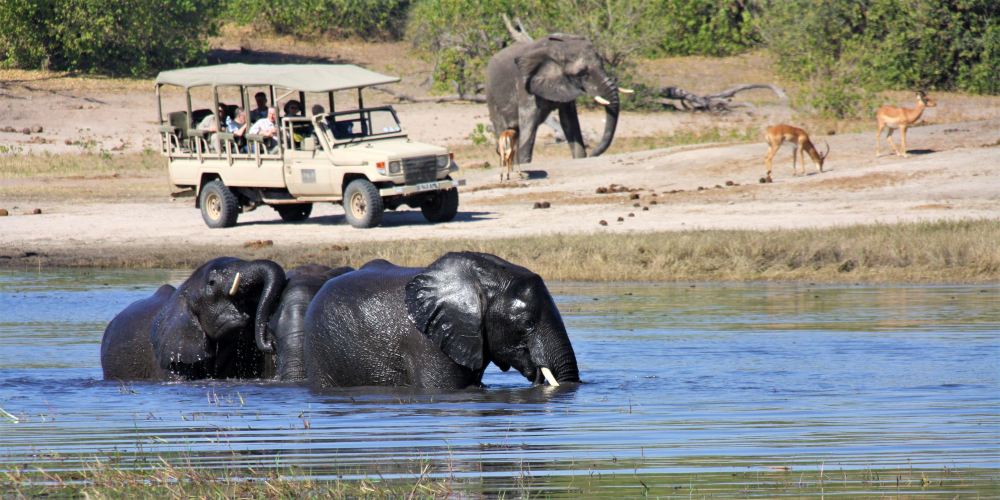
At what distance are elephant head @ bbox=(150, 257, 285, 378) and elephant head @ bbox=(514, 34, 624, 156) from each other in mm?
18820

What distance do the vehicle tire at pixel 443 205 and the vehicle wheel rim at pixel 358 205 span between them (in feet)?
3.19

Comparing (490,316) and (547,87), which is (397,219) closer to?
(547,87)

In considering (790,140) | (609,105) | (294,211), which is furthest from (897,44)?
(294,211)

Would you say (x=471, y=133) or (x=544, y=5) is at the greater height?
(x=544, y=5)

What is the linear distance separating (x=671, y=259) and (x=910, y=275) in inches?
97.0

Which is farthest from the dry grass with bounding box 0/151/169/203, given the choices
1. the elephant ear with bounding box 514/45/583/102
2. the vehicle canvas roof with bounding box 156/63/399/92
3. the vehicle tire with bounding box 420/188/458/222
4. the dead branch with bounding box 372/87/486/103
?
the dead branch with bounding box 372/87/486/103

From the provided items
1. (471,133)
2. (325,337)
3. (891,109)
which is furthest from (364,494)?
(471,133)

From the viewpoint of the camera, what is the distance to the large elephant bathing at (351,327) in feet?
29.4

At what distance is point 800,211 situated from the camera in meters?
20.9

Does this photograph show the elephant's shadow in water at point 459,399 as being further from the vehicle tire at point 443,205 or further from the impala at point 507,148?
the impala at point 507,148

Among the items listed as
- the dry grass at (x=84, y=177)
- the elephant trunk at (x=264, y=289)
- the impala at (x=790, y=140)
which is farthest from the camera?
Answer: the dry grass at (x=84, y=177)

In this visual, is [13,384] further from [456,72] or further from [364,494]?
[456,72]

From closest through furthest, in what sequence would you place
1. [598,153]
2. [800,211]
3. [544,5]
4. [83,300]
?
[83,300] → [800,211] → [598,153] → [544,5]

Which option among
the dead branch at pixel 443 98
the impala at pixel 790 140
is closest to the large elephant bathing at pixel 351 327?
the impala at pixel 790 140
